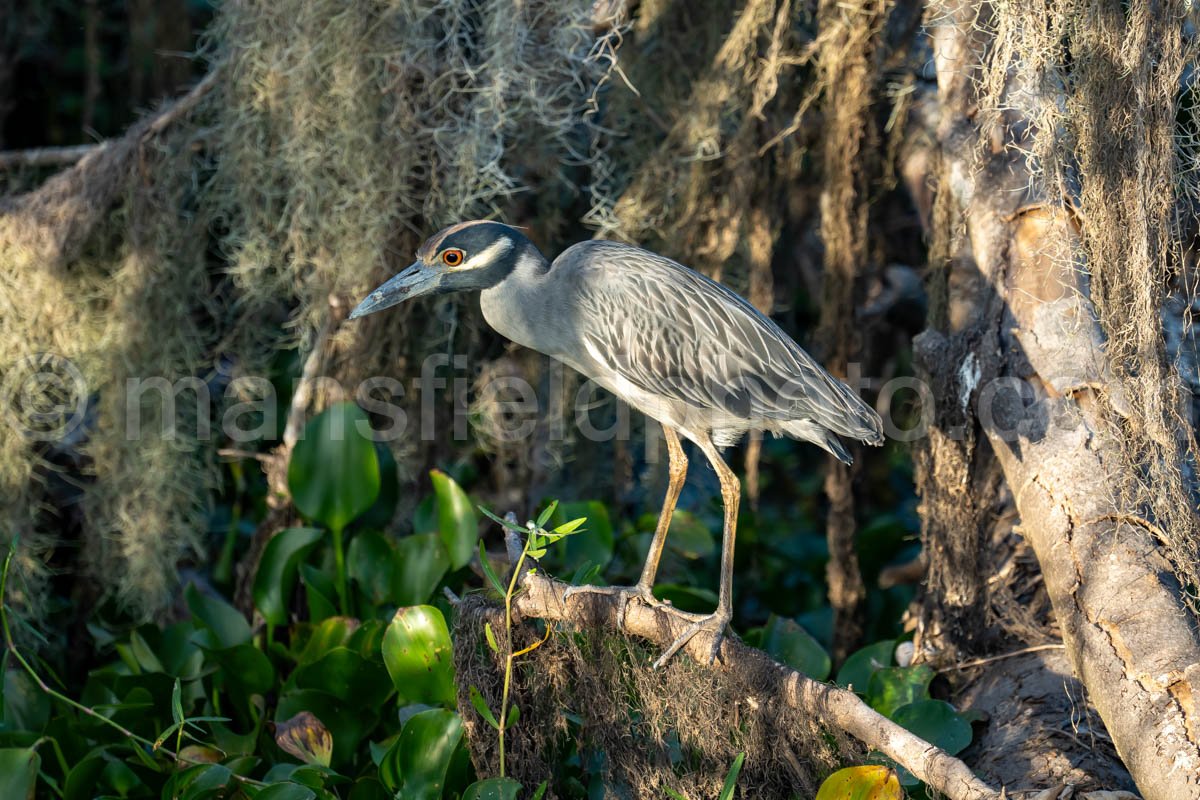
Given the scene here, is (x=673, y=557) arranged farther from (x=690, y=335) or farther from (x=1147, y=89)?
(x=1147, y=89)

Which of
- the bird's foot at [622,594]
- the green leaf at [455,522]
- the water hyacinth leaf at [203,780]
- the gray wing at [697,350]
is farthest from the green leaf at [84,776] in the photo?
the gray wing at [697,350]

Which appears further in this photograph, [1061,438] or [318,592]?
[318,592]

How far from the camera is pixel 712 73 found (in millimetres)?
4008

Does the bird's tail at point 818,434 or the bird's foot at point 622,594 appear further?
the bird's tail at point 818,434

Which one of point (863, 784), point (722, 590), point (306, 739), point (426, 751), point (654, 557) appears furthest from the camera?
point (654, 557)

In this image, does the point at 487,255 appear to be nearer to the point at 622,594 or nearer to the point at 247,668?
the point at 622,594

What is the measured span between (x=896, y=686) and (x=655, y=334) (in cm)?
113

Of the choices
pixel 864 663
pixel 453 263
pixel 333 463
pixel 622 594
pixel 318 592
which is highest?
pixel 453 263

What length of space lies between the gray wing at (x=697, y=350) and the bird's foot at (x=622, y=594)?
1.80ft

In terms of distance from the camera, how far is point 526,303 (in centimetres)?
330

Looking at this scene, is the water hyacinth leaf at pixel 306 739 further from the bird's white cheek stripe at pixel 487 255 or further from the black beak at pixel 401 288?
the bird's white cheek stripe at pixel 487 255

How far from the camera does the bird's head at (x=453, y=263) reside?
3.21m

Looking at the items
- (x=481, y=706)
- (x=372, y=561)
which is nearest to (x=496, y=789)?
(x=481, y=706)

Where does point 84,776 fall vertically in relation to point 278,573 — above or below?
below
